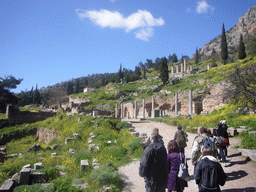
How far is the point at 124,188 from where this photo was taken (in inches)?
226

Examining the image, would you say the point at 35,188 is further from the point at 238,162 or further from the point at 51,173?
the point at 238,162

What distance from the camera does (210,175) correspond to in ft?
11.3

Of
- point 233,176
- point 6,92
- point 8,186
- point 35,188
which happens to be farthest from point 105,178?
point 6,92

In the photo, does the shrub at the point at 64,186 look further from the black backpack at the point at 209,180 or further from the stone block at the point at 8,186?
the black backpack at the point at 209,180

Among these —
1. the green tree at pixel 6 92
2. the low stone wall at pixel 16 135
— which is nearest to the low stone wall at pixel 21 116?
the low stone wall at pixel 16 135

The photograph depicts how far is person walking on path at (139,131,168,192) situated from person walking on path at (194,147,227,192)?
805 millimetres

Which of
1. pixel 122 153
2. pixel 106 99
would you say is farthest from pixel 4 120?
pixel 106 99

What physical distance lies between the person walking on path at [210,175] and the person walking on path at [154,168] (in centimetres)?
80

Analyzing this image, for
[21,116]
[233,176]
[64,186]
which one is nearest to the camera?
[64,186]

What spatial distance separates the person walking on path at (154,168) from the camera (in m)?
3.96

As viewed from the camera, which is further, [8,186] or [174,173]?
[8,186]

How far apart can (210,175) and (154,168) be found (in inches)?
47.1

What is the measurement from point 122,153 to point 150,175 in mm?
5534

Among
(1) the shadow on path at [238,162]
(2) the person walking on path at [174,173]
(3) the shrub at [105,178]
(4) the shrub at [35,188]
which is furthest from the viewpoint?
(1) the shadow on path at [238,162]
